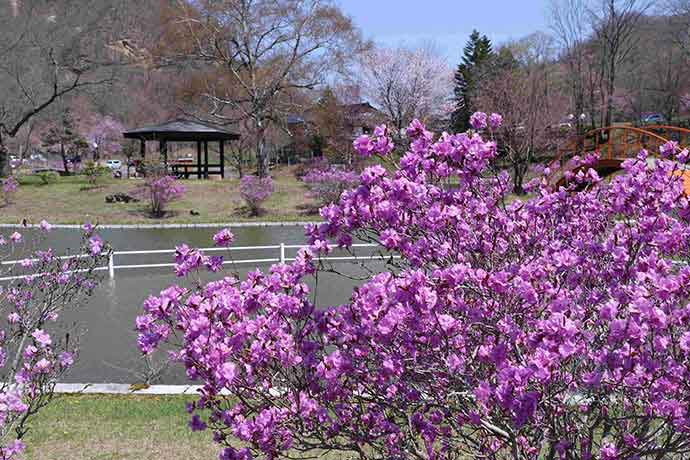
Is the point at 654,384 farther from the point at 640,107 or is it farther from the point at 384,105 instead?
the point at 640,107

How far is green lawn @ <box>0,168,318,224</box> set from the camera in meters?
21.9

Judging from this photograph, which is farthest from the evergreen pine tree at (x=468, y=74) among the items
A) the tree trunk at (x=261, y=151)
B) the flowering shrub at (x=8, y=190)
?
the flowering shrub at (x=8, y=190)

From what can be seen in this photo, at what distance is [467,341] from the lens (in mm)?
2494

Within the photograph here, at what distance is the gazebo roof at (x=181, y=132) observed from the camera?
30.4 metres

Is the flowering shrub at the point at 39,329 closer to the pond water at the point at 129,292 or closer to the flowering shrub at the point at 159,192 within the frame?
the pond water at the point at 129,292

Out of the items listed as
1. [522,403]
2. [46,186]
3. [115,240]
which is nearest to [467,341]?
[522,403]

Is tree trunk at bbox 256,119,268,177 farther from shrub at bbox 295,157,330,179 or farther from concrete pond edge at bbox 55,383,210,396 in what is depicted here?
concrete pond edge at bbox 55,383,210,396

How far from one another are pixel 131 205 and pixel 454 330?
23.0 m

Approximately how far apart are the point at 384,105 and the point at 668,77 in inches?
649

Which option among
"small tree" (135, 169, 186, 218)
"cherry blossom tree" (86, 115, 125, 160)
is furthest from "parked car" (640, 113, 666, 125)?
"cherry blossom tree" (86, 115, 125, 160)

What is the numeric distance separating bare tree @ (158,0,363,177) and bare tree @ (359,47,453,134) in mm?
8194

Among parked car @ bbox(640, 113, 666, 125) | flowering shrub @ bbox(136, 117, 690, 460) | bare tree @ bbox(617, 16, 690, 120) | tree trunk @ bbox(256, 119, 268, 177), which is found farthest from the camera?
parked car @ bbox(640, 113, 666, 125)

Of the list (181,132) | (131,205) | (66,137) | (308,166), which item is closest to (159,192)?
(131,205)

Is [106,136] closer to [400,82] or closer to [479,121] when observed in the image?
[400,82]
